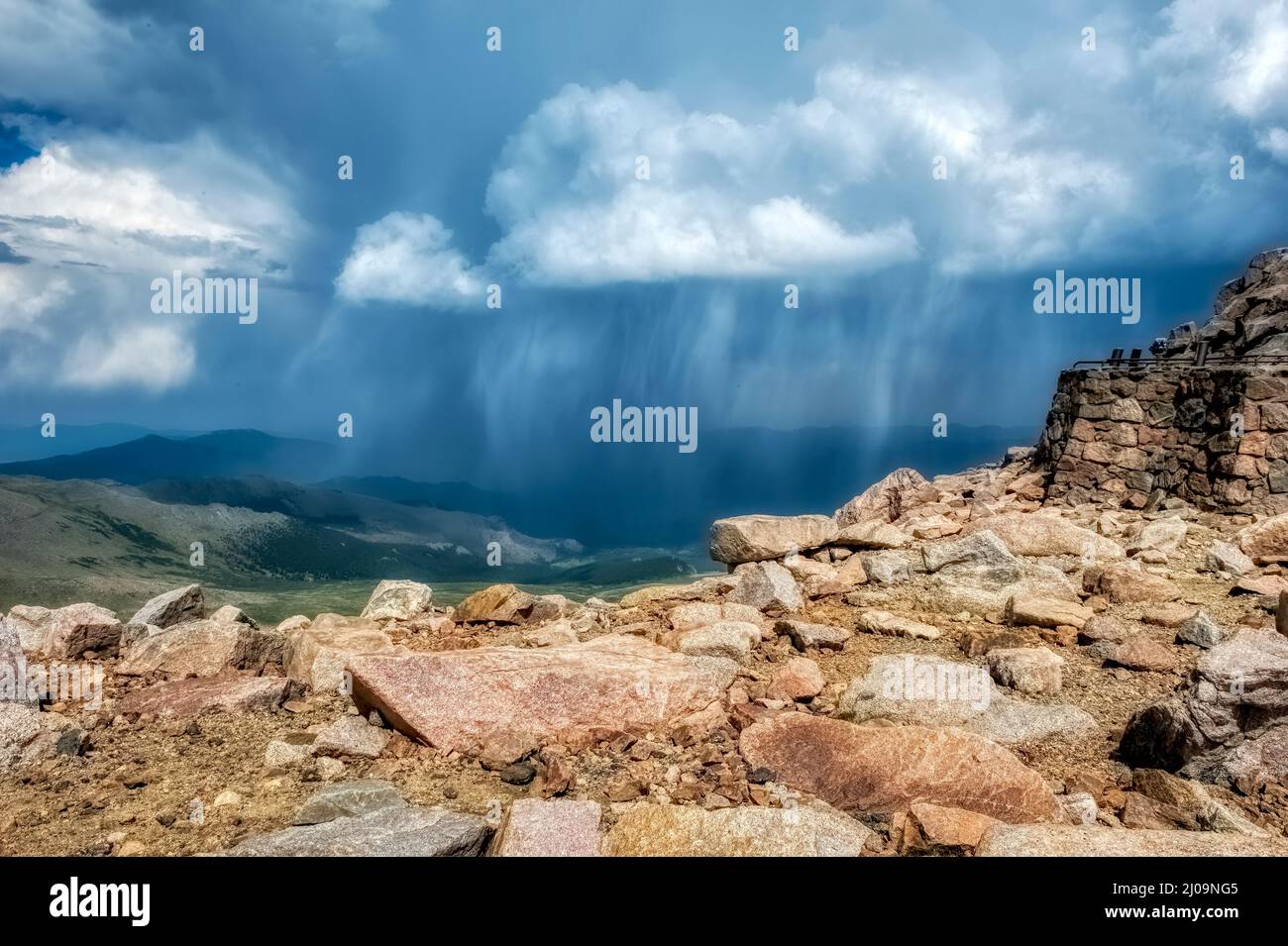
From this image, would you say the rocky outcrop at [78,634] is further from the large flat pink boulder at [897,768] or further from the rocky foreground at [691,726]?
the large flat pink boulder at [897,768]

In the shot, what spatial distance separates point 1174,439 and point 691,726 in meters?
17.6

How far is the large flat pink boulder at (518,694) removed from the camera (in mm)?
8711

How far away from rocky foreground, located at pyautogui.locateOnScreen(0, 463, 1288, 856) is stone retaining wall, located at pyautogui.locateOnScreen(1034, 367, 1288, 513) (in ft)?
18.3

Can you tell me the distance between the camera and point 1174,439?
2048 centimetres

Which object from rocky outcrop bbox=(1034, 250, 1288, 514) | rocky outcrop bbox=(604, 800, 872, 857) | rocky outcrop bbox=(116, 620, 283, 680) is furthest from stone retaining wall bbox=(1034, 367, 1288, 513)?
rocky outcrop bbox=(116, 620, 283, 680)

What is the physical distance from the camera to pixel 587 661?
955 centimetres

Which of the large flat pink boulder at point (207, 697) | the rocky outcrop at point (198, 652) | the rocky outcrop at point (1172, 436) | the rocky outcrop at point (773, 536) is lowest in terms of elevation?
the large flat pink boulder at point (207, 697)

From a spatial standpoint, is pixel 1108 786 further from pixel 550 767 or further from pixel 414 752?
pixel 414 752

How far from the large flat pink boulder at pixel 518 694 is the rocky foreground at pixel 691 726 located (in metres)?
0.03

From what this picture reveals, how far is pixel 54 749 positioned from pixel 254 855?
396cm

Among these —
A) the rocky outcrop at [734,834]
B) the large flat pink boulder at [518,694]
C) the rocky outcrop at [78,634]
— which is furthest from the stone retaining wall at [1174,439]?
the rocky outcrop at [78,634]

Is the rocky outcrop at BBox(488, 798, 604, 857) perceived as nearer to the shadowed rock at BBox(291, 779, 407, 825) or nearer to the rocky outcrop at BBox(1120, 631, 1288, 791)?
the shadowed rock at BBox(291, 779, 407, 825)

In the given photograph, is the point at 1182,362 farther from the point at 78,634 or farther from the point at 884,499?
the point at 78,634

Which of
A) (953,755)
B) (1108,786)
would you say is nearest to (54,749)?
(953,755)
